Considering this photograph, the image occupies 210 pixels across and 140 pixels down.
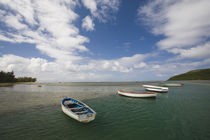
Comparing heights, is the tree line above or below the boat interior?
above

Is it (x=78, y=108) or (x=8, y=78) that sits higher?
(x=8, y=78)

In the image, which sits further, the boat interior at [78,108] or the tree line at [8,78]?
the tree line at [8,78]

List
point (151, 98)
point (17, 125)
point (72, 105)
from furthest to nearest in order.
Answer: point (151, 98), point (72, 105), point (17, 125)

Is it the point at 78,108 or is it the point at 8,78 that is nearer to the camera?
the point at 78,108

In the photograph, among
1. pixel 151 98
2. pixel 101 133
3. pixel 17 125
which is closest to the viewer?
pixel 101 133

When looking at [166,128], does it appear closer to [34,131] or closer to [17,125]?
[34,131]

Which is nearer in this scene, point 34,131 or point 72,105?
point 34,131

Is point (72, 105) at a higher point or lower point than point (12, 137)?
higher

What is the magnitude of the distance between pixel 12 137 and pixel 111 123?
33.3 ft

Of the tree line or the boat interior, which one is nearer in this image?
the boat interior

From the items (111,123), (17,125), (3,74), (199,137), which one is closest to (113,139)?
(111,123)

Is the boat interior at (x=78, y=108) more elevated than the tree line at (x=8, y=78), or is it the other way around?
the tree line at (x=8, y=78)

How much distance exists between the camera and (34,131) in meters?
10.3

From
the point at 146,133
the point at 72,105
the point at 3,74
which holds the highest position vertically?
the point at 3,74
